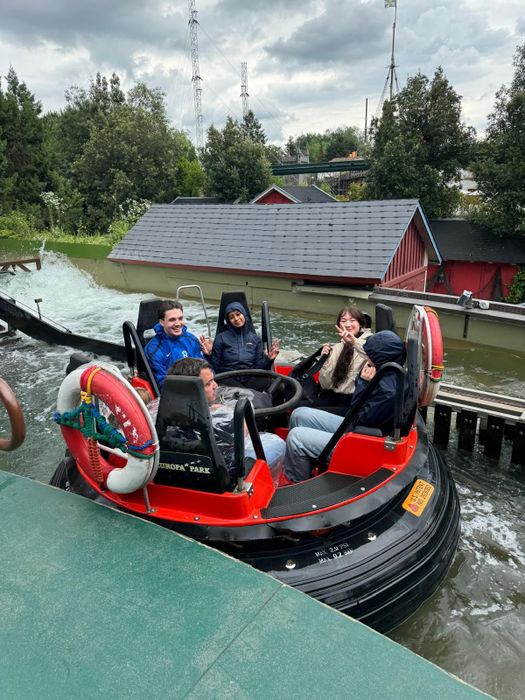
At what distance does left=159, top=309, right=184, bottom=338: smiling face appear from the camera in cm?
355

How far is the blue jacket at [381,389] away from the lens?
8.30 feet

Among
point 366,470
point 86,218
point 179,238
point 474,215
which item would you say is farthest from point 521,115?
point 86,218

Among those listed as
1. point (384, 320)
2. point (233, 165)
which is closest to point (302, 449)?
point (384, 320)

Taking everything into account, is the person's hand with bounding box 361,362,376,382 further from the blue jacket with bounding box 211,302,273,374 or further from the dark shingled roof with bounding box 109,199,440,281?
the dark shingled roof with bounding box 109,199,440,281

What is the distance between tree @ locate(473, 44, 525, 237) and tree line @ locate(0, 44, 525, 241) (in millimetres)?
26

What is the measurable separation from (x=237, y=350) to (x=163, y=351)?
634 millimetres

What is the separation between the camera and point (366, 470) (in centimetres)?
259

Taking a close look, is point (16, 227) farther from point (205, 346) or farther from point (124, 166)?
point (205, 346)

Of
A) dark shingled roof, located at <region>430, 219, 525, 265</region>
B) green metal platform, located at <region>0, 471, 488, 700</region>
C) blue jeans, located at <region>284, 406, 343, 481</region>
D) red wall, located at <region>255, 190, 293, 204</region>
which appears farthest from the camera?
red wall, located at <region>255, 190, 293, 204</region>

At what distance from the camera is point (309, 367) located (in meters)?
3.75

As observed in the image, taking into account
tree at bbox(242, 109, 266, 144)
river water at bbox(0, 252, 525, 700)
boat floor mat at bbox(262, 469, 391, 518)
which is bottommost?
river water at bbox(0, 252, 525, 700)

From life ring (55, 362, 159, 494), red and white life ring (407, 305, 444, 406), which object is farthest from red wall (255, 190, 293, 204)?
life ring (55, 362, 159, 494)

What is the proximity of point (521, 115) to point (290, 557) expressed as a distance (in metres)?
13.7

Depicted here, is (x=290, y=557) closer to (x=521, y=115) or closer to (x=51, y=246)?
(x=521, y=115)
